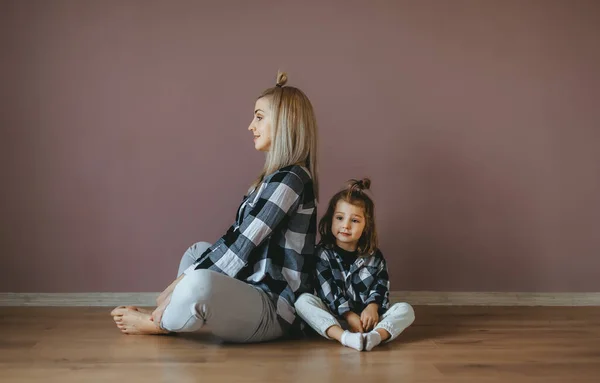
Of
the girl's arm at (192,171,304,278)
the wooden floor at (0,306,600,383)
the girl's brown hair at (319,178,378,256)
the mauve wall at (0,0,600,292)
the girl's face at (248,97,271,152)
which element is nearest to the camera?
the wooden floor at (0,306,600,383)

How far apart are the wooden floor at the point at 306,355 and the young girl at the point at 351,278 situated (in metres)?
0.08

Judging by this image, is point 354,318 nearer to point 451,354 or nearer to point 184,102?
point 451,354

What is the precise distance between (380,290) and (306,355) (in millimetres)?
395

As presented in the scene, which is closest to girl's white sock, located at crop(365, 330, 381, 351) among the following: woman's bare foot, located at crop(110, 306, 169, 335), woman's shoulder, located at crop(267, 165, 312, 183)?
woman's shoulder, located at crop(267, 165, 312, 183)

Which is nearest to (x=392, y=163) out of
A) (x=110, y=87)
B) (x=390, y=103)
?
(x=390, y=103)

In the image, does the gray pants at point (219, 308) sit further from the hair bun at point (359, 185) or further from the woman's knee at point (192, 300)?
the hair bun at point (359, 185)

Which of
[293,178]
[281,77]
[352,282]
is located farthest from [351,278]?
[281,77]

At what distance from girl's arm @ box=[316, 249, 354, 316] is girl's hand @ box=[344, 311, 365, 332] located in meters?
0.01

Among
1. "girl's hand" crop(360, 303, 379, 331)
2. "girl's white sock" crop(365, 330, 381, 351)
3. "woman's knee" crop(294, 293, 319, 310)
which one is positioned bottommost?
"girl's white sock" crop(365, 330, 381, 351)

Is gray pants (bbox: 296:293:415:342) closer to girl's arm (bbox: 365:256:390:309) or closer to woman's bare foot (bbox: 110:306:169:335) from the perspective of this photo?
girl's arm (bbox: 365:256:390:309)

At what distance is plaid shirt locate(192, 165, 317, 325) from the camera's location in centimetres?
179

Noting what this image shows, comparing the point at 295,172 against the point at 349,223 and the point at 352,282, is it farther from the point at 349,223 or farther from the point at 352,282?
the point at 352,282

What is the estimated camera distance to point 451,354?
168cm

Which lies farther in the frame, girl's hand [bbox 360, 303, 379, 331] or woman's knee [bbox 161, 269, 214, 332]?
girl's hand [bbox 360, 303, 379, 331]
